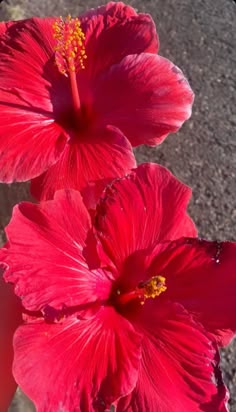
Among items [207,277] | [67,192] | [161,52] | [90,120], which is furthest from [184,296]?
[161,52]

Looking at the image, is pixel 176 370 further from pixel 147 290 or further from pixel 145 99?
pixel 145 99

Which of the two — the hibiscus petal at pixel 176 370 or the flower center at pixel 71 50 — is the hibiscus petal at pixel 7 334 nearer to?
the hibiscus petal at pixel 176 370

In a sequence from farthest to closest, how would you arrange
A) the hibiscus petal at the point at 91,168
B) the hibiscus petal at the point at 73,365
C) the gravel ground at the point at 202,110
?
1. the gravel ground at the point at 202,110
2. the hibiscus petal at the point at 91,168
3. the hibiscus petal at the point at 73,365

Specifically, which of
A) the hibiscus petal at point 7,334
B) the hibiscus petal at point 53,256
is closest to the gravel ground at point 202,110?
the hibiscus petal at point 7,334

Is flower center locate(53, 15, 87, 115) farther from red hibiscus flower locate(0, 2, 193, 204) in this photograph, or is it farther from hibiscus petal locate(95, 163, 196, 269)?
hibiscus petal locate(95, 163, 196, 269)

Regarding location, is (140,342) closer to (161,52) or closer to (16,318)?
(16,318)

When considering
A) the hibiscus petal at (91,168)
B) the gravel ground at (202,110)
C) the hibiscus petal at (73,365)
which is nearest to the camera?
the hibiscus petal at (73,365)

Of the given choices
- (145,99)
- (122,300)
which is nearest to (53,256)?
(122,300)

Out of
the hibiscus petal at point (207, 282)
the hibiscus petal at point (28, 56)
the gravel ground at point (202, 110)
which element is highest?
the hibiscus petal at point (28, 56)

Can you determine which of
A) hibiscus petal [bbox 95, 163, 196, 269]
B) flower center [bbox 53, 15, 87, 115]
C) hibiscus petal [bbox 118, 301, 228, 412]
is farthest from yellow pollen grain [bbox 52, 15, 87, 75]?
hibiscus petal [bbox 118, 301, 228, 412]

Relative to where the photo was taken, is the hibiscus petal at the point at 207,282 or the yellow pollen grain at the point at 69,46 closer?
the hibiscus petal at the point at 207,282
